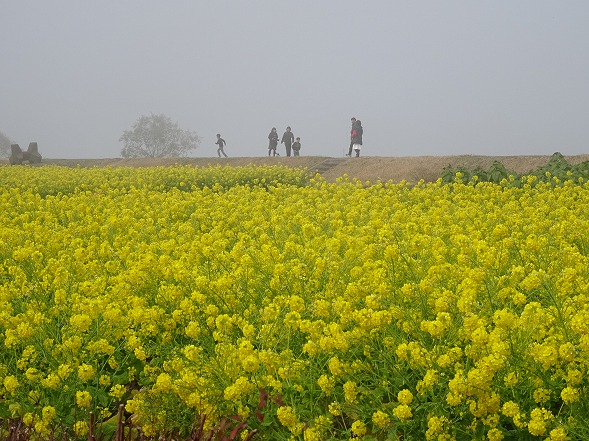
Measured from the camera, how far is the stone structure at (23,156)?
3388 centimetres

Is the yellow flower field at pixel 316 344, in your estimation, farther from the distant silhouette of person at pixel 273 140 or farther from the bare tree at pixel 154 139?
the bare tree at pixel 154 139

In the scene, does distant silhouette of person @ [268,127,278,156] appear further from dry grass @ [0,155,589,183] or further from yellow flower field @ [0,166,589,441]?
yellow flower field @ [0,166,589,441]

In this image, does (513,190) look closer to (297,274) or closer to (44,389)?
(297,274)

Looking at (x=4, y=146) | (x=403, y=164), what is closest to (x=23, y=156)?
(x=403, y=164)

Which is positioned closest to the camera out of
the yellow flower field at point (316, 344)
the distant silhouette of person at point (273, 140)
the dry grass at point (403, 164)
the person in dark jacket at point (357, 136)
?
the yellow flower field at point (316, 344)

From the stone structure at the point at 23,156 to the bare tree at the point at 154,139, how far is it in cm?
3647

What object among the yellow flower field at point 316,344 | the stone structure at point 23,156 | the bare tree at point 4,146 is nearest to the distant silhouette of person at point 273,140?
the stone structure at point 23,156

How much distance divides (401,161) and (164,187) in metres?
7.93

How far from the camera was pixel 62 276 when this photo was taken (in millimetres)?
5320

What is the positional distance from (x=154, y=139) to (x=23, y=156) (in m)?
38.3

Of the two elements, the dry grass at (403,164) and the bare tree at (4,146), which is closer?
the dry grass at (403,164)

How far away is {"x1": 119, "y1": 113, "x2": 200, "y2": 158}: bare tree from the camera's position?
72.1m

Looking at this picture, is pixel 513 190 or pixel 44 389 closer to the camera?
pixel 44 389

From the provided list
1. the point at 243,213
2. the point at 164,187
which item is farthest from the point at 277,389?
the point at 164,187
